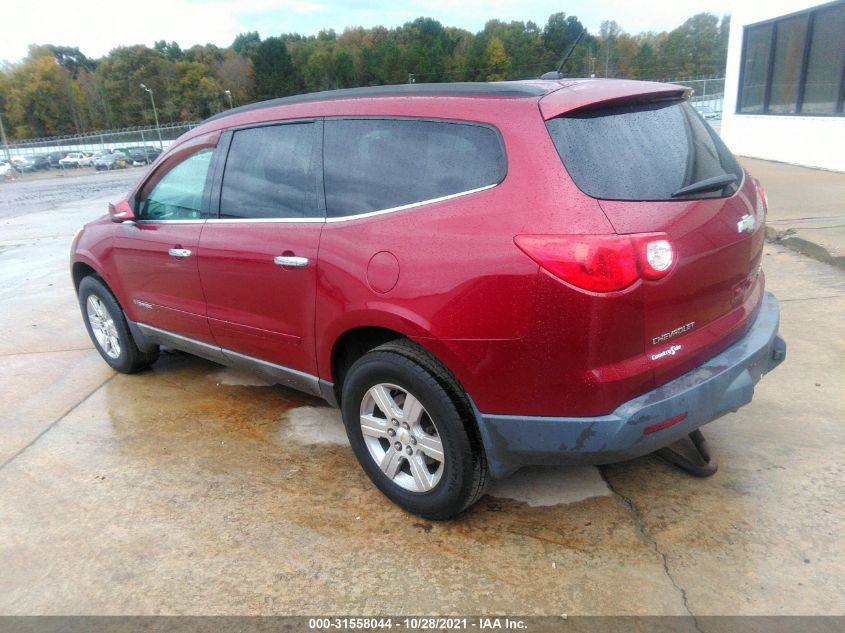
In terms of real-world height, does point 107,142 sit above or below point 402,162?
below

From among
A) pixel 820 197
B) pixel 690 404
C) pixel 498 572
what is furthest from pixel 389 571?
pixel 820 197

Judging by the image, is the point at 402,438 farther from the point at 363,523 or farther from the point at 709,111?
the point at 709,111

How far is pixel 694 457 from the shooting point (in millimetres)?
3100

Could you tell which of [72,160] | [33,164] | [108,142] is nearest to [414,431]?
[33,164]

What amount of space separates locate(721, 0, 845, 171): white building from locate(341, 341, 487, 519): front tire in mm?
11598

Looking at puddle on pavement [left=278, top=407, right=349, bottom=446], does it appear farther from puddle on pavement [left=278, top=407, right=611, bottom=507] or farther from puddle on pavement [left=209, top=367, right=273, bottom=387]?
puddle on pavement [left=278, top=407, right=611, bottom=507]

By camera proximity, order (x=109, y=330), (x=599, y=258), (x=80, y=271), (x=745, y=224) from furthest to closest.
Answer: (x=80, y=271), (x=109, y=330), (x=745, y=224), (x=599, y=258)

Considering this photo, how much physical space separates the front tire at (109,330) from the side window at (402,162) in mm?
2383

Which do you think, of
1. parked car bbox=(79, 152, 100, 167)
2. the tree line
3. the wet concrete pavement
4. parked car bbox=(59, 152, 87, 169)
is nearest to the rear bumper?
the wet concrete pavement

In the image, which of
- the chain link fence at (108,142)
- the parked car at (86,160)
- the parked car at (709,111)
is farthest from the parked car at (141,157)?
the parked car at (709,111)

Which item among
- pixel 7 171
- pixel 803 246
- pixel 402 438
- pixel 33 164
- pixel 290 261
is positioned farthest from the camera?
pixel 33 164

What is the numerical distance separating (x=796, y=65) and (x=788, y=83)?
47 centimetres

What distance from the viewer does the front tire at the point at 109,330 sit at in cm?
452

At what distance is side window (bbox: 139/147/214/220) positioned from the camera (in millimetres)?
3689
